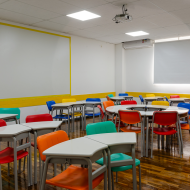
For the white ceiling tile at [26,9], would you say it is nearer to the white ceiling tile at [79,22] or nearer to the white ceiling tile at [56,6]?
the white ceiling tile at [56,6]

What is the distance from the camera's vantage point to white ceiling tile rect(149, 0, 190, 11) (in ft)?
14.5

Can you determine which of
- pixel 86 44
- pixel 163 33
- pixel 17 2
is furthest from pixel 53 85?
pixel 163 33

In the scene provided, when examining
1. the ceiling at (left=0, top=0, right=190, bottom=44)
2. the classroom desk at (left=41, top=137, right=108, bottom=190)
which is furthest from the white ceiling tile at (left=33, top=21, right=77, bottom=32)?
the classroom desk at (left=41, top=137, right=108, bottom=190)

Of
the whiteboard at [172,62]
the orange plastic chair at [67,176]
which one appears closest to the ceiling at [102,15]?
the whiteboard at [172,62]

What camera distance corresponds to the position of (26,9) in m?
4.83

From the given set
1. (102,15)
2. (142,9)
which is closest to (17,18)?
(102,15)

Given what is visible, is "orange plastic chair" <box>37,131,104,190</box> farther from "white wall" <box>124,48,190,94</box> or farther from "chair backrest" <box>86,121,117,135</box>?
"white wall" <box>124,48,190,94</box>

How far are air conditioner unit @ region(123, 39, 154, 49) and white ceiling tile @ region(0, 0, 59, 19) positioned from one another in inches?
180

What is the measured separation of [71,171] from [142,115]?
2072 mm

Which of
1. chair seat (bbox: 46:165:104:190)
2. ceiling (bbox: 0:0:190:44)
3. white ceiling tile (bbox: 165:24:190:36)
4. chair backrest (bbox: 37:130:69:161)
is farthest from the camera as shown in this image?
white ceiling tile (bbox: 165:24:190:36)

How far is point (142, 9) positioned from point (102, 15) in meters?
1.01

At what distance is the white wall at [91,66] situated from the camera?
25.1 feet

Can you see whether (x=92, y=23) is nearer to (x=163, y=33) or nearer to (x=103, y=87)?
(x=163, y=33)

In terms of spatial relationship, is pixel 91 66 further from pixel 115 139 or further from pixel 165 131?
pixel 115 139
